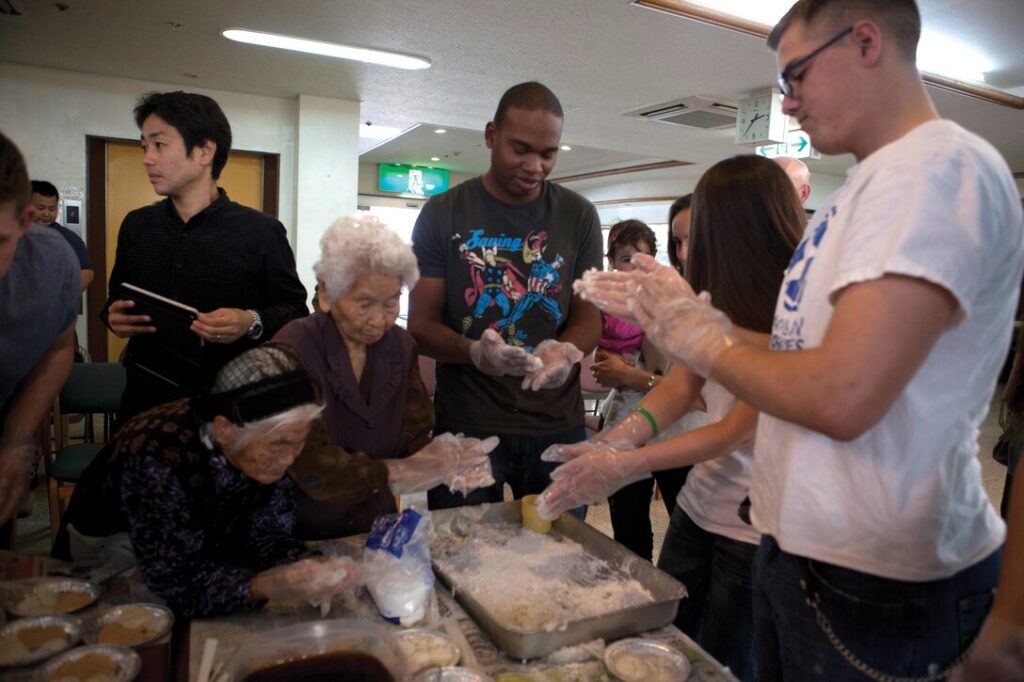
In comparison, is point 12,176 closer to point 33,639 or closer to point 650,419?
point 33,639

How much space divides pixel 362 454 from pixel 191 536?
0.36 metres

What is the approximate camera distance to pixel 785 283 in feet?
3.31

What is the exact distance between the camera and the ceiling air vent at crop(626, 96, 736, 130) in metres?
5.02

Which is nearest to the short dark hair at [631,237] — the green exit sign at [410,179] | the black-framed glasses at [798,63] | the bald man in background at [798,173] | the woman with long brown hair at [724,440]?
the bald man in background at [798,173]

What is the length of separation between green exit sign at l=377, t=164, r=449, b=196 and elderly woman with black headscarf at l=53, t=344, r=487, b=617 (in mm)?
8879

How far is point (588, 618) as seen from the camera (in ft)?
3.63

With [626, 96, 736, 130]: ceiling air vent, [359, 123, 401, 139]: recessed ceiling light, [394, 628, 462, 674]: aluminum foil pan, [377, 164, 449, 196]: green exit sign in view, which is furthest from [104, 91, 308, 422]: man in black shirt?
[377, 164, 449, 196]: green exit sign

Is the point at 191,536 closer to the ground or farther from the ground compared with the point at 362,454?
closer to the ground

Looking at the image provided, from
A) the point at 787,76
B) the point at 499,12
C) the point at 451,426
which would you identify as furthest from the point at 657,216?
the point at 787,76

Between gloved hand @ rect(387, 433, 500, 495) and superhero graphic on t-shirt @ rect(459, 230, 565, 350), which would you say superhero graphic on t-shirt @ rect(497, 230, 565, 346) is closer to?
superhero graphic on t-shirt @ rect(459, 230, 565, 350)

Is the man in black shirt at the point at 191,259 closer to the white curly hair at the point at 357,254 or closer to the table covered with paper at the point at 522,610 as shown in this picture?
the white curly hair at the point at 357,254

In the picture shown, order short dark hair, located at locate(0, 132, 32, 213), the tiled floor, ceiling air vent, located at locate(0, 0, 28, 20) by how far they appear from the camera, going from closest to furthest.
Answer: short dark hair, located at locate(0, 132, 32, 213), the tiled floor, ceiling air vent, located at locate(0, 0, 28, 20)

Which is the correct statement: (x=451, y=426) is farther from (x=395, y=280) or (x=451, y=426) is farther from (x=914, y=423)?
(x=914, y=423)

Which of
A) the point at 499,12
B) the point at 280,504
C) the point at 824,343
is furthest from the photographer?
the point at 499,12
